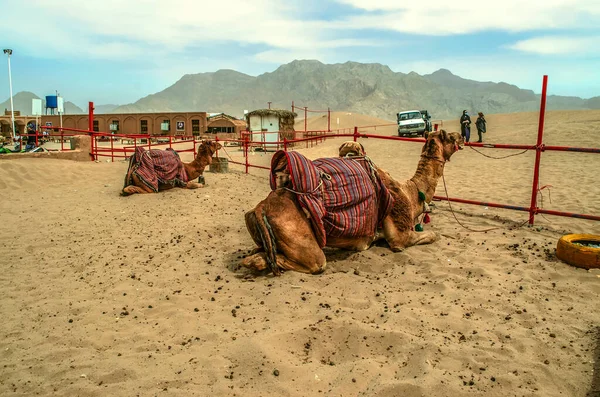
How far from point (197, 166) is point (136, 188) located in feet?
5.10

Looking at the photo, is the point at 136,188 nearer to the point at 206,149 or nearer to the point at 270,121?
the point at 206,149

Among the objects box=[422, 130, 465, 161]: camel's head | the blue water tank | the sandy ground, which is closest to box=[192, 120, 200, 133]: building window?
the blue water tank

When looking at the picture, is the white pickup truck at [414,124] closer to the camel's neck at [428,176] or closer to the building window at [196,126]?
the building window at [196,126]

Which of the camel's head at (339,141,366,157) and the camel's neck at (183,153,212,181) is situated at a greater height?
the camel's head at (339,141,366,157)

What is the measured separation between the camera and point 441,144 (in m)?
6.08

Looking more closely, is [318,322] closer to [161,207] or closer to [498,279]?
[498,279]

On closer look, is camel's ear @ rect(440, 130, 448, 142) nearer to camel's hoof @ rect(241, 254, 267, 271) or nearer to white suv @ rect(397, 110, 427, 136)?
camel's hoof @ rect(241, 254, 267, 271)

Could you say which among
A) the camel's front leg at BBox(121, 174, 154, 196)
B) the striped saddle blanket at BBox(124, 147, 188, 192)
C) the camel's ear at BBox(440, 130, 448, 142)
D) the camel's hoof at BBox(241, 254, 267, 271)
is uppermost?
the camel's ear at BBox(440, 130, 448, 142)

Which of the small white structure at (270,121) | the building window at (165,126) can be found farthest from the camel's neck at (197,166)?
the building window at (165,126)

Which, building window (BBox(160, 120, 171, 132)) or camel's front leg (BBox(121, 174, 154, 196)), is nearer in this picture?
camel's front leg (BBox(121, 174, 154, 196))

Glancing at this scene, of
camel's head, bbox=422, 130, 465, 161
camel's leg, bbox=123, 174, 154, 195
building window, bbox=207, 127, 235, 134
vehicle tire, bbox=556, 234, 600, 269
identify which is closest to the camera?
vehicle tire, bbox=556, 234, 600, 269

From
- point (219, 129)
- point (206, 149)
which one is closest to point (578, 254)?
point (206, 149)

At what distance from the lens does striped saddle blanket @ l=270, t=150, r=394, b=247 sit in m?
4.57

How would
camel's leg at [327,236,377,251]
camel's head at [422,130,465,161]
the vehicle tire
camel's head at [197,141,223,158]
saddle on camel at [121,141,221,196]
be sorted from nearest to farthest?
the vehicle tire, camel's leg at [327,236,377,251], camel's head at [422,130,465,161], saddle on camel at [121,141,221,196], camel's head at [197,141,223,158]
